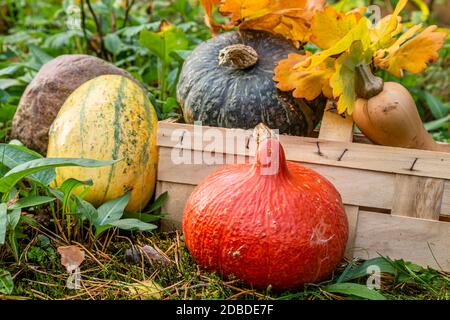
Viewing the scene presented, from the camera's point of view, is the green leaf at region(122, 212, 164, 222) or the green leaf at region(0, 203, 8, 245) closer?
the green leaf at region(0, 203, 8, 245)

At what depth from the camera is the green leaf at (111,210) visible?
170 centimetres

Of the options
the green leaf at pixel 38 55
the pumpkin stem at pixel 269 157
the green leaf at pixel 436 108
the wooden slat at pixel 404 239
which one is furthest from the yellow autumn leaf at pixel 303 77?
the green leaf at pixel 38 55

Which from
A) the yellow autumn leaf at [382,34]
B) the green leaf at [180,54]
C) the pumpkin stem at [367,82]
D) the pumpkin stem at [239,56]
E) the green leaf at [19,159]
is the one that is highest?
the yellow autumn leaf at [382,34]

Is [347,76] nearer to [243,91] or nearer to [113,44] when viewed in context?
[243,91]

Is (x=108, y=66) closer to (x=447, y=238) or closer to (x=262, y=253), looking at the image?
(x=262, y=253)

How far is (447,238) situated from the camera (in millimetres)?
1693

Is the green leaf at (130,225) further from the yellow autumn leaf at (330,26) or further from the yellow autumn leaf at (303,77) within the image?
the yellow autumn leaf at (330,26)

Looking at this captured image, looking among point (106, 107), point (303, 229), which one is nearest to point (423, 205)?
point (303, 229)

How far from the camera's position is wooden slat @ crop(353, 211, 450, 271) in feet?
5.58

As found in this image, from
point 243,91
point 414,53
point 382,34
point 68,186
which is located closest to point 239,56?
point 243,91

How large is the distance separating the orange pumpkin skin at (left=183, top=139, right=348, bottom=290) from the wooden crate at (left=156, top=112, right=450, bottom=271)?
6.9 inches

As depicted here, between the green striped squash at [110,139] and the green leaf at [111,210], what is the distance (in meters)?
0.06

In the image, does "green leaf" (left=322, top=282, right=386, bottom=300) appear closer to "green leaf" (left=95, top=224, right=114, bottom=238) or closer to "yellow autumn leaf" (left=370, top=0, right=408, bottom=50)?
"green leaf" (left=95, top=224, right=114, bottom=238)

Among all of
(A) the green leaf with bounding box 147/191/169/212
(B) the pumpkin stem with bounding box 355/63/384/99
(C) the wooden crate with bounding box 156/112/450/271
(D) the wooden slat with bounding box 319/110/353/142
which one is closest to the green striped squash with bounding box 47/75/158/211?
(A) the green leaf with bounding box 147/191/169/212
